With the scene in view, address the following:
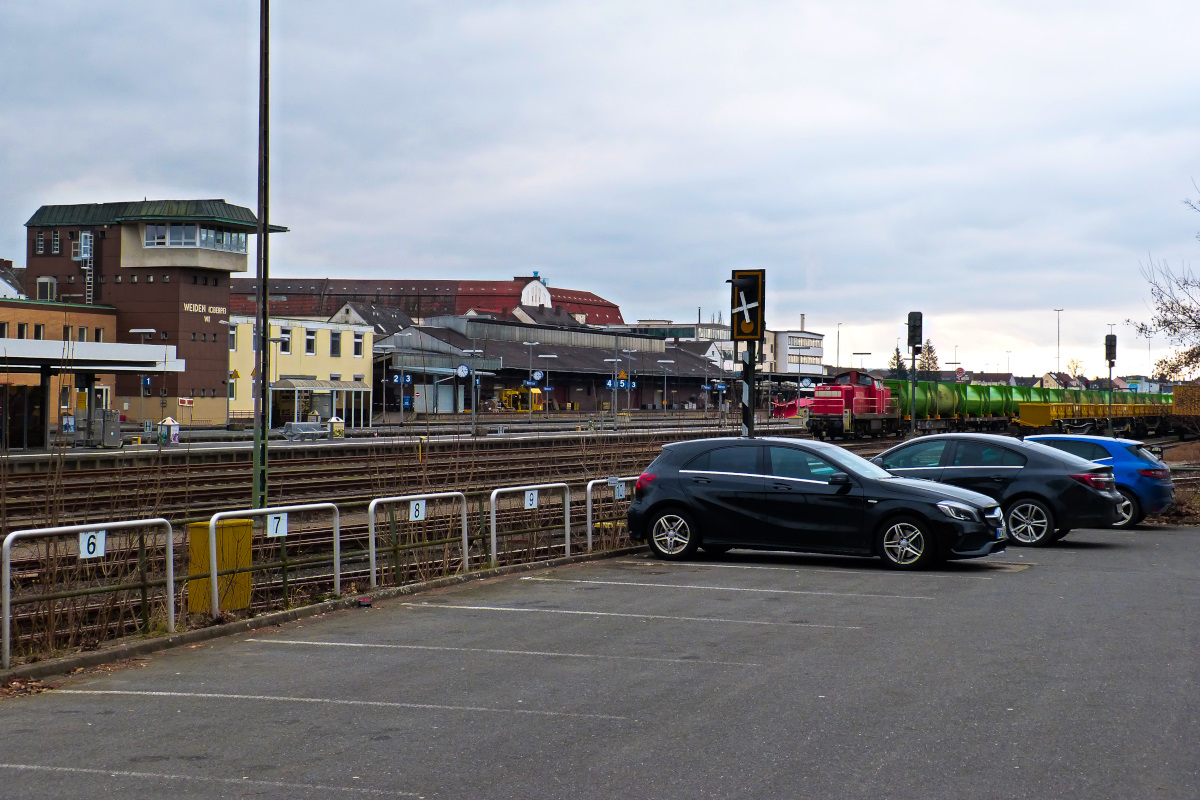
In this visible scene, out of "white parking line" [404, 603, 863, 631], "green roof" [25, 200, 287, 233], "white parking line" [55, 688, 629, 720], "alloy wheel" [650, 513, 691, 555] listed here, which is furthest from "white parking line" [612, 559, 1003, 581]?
"green roof" [25, 200, 287, 233]

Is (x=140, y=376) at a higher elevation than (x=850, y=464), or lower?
higher

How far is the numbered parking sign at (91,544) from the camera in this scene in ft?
29.9

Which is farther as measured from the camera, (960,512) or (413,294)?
(413,294)

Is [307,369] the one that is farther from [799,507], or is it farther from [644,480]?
[799,507]

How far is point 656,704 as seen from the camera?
7.29 m

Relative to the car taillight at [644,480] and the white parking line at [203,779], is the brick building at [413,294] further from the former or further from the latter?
the white parking line at [203,779]

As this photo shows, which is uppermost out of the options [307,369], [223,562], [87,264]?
[87,264]

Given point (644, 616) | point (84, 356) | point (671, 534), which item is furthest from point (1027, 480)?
point (84, 356)

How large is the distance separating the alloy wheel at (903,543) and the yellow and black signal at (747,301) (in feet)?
15.9

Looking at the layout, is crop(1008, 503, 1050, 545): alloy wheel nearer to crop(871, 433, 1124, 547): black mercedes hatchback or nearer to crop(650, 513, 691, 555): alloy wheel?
crop(871, 433, 1124, 547): black mercedes hatchback

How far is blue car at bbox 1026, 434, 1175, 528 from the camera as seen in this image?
20.0m

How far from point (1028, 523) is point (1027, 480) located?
647 mm

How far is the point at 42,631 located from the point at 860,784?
6.59m

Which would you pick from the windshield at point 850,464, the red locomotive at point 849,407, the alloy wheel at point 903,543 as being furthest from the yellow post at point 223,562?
the red locomotive at point 849,407
